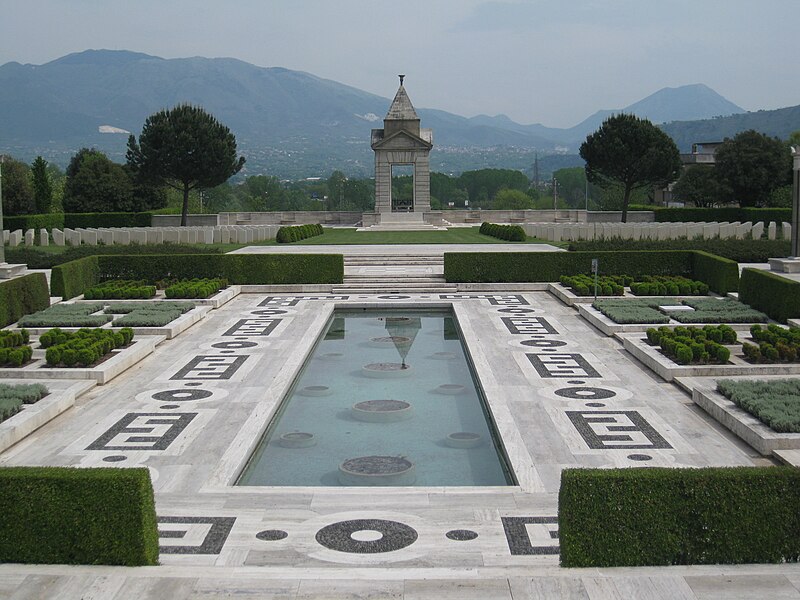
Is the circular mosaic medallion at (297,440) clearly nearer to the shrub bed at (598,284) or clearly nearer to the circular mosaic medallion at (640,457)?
the circular mosaic medallion at (640,457)

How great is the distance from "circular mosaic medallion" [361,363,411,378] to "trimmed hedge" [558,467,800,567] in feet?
32.0

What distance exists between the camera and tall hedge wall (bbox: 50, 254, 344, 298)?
2920 centimetres

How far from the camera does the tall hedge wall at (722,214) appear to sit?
50938mm

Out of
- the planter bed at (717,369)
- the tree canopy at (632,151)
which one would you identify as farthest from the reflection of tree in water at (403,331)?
the tree canopy at (632,151)

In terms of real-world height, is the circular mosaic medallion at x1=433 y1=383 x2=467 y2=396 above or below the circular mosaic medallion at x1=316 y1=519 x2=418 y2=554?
above

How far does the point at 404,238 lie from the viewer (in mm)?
44594

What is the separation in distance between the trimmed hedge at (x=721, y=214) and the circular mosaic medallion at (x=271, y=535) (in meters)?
46.0

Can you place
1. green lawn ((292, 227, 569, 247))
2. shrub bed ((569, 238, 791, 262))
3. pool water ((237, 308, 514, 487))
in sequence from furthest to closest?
green lawn ((292, 227, 569, 247)) → shrub bed ((569, 238, 791, 262)) → pool water ((237, 308, 514, 487))

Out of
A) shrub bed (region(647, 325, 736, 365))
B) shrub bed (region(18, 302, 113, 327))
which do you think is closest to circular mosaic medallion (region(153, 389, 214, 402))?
shrub bed (region(18, 302, 113, 327))

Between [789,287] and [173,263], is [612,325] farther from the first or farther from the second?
[173,263]

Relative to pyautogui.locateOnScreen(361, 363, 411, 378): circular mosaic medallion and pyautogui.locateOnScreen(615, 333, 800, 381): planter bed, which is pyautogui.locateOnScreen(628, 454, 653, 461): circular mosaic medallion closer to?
pyautogui.locateOnScreen(615, 333, 800, 381): planter bed

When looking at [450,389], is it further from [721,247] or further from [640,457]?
[721,247]

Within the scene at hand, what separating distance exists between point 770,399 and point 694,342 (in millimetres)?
3870

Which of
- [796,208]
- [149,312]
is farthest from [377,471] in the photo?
[796,208]
